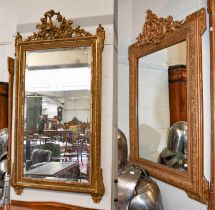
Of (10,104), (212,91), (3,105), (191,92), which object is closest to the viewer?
(212,91)

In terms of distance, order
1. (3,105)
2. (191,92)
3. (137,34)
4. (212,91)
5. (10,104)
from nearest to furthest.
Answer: (212,91), (191,92), (10,104), (3,105), (137,34)

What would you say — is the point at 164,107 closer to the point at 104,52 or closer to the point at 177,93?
the point at 177,93

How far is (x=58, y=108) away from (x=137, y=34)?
2.54 ft

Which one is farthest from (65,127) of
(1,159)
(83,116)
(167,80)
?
(167,80)

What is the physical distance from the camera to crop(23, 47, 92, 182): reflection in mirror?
4.05 ft

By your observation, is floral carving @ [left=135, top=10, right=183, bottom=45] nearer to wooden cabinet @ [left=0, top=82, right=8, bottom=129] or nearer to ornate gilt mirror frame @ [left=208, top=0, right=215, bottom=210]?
ornate gilt mirror frame @ [left=208, top=0, right=215, bottom=210]

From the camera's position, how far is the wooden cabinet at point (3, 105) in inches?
58.8

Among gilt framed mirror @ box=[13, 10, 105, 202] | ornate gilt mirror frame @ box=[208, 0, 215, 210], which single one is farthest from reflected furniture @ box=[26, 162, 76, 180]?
ornate gilt mirror frame @ box=[208, 0, 215, 210]

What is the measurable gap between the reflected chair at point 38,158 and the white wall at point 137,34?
60cm

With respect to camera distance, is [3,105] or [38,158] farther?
[3,105]

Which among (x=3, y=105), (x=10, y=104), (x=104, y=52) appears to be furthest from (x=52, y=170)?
(x=104, y=52)

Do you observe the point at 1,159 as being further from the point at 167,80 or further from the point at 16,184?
the point at 167,80

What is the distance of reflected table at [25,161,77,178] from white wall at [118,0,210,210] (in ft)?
→ 1.83

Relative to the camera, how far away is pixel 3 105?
151 cm
